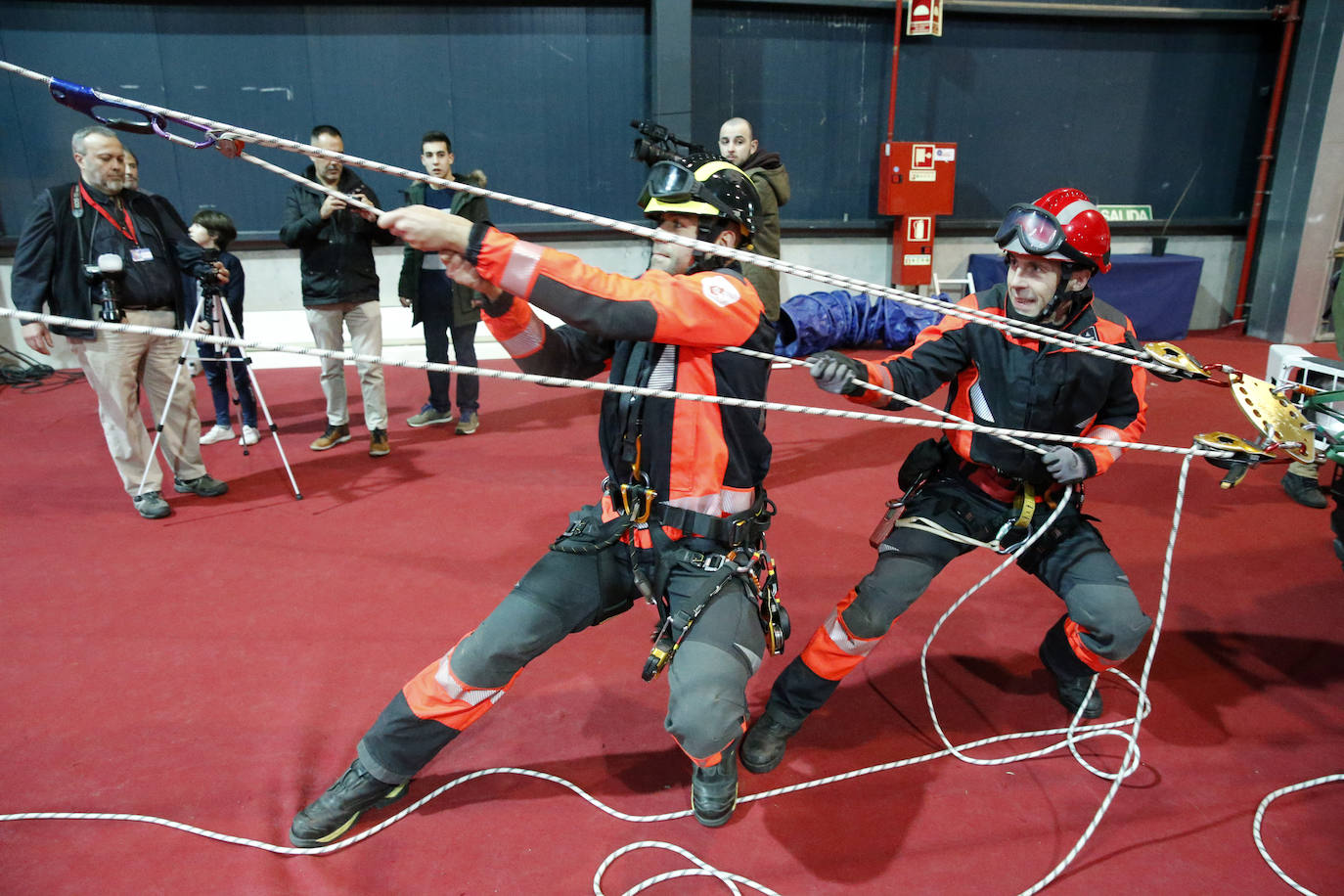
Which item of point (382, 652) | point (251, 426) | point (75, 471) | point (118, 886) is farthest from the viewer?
point (251, 426)

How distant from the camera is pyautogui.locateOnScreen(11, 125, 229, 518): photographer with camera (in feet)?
13.5

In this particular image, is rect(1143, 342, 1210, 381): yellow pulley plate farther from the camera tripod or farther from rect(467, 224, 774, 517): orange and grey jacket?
the camera tripod

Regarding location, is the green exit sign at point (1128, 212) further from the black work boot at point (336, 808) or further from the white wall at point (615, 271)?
the black work boot at point (336, 808)

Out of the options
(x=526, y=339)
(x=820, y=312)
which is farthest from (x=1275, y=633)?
(x=820, y=312)

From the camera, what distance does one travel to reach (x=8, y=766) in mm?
2619

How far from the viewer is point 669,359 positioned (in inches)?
86.6

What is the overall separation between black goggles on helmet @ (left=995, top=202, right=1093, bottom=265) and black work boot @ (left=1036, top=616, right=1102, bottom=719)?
1.19m

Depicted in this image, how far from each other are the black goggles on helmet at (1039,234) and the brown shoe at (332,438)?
4570 millimetres

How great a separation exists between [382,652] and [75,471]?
3.34 metres

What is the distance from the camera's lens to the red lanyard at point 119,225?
420cm

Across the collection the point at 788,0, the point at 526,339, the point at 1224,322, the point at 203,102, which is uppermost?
the point at 788,0

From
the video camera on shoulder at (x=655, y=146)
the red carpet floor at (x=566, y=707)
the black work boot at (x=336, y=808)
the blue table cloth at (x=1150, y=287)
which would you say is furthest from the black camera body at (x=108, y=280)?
the blue table cloth at (x=1150, y=287)

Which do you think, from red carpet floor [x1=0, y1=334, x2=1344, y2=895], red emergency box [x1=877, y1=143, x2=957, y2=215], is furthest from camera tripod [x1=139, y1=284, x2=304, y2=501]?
red emergency box [x1=877, y1=143, x2=957, y2=215]

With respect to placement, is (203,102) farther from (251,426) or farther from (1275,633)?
(1275,633)
